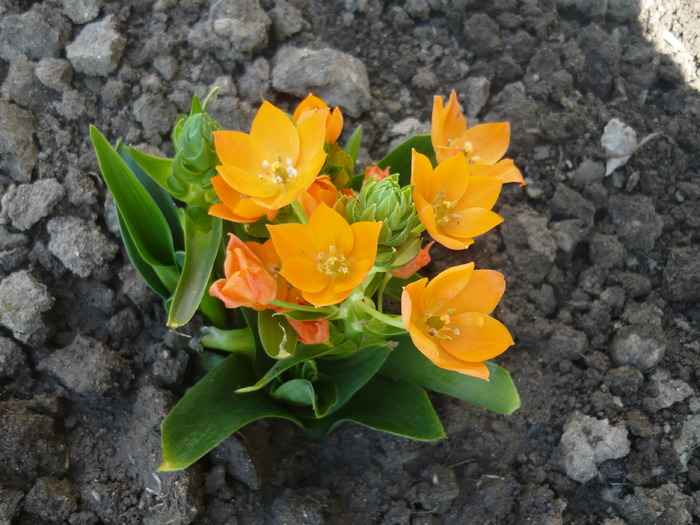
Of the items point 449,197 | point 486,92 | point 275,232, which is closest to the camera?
point 275,232

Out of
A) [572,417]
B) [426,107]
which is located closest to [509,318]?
[572,417]

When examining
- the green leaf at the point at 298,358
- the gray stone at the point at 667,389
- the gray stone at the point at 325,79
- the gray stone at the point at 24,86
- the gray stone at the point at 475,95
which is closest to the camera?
the green leaf at the point at 298,358

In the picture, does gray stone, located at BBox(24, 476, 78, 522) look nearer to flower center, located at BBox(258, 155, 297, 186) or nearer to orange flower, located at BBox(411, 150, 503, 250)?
flower center, located at BBox(258, 155, 297, 186)

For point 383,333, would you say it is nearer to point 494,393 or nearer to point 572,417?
point 494,393

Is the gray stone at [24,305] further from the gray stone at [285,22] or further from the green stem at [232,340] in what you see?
the gray stone at [285,22]

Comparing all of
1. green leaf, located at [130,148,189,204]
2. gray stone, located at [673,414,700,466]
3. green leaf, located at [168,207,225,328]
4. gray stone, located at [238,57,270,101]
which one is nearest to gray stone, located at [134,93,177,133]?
gray stone, located at [238,57,270,101]

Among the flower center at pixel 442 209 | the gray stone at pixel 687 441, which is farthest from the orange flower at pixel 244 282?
the gray stone at pixel 687 441
